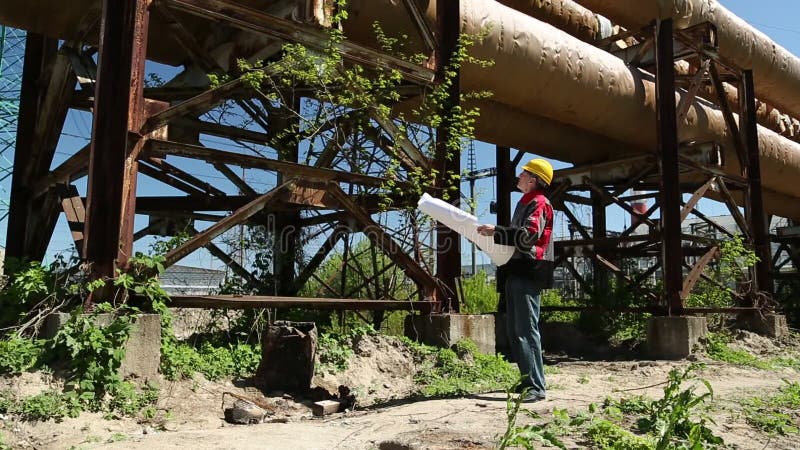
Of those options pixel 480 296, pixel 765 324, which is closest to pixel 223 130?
pixel 480 296

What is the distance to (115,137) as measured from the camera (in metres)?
5.15

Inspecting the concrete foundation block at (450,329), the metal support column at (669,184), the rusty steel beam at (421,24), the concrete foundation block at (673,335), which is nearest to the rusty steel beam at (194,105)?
the rusty steel beam at (421,24)

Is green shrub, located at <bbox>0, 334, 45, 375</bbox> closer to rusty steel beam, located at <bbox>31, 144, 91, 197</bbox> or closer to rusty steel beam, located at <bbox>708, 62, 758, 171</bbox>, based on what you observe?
rusty steel beam, located at <bbox>31, 144, 91, 197</bbox>

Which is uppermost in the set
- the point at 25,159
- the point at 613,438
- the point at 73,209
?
the point at 25,159

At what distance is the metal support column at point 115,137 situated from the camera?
5.04 m

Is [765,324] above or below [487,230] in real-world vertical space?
below

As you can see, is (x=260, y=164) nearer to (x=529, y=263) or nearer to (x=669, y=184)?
(x=529, y=263)

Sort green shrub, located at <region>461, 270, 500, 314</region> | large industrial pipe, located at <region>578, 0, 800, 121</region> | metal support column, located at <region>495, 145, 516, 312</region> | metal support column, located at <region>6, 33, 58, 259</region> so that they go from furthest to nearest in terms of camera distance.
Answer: green shrub, located at <region>461, 270, 500, 314</region> < metal support column, located at <region>495, 145, 516, 312</region> < large industrial pipe, located at <region>578, 0, 800, 121</region> < metal support column, located at <region>6, 33, 58, 259</region>

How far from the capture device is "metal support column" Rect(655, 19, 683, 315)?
10.0 metres

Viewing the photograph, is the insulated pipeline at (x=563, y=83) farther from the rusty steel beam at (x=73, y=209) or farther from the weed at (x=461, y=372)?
the rusty steel beam at (x=73, y=209)

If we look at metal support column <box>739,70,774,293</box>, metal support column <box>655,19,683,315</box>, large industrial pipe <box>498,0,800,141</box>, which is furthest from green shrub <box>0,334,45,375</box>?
metal support column <box>739,70,774,293</box>

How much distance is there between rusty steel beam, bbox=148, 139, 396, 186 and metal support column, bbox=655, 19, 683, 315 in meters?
5.47

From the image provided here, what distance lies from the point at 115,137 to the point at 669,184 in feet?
27.3

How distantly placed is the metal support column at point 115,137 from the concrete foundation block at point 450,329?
3.42 m
